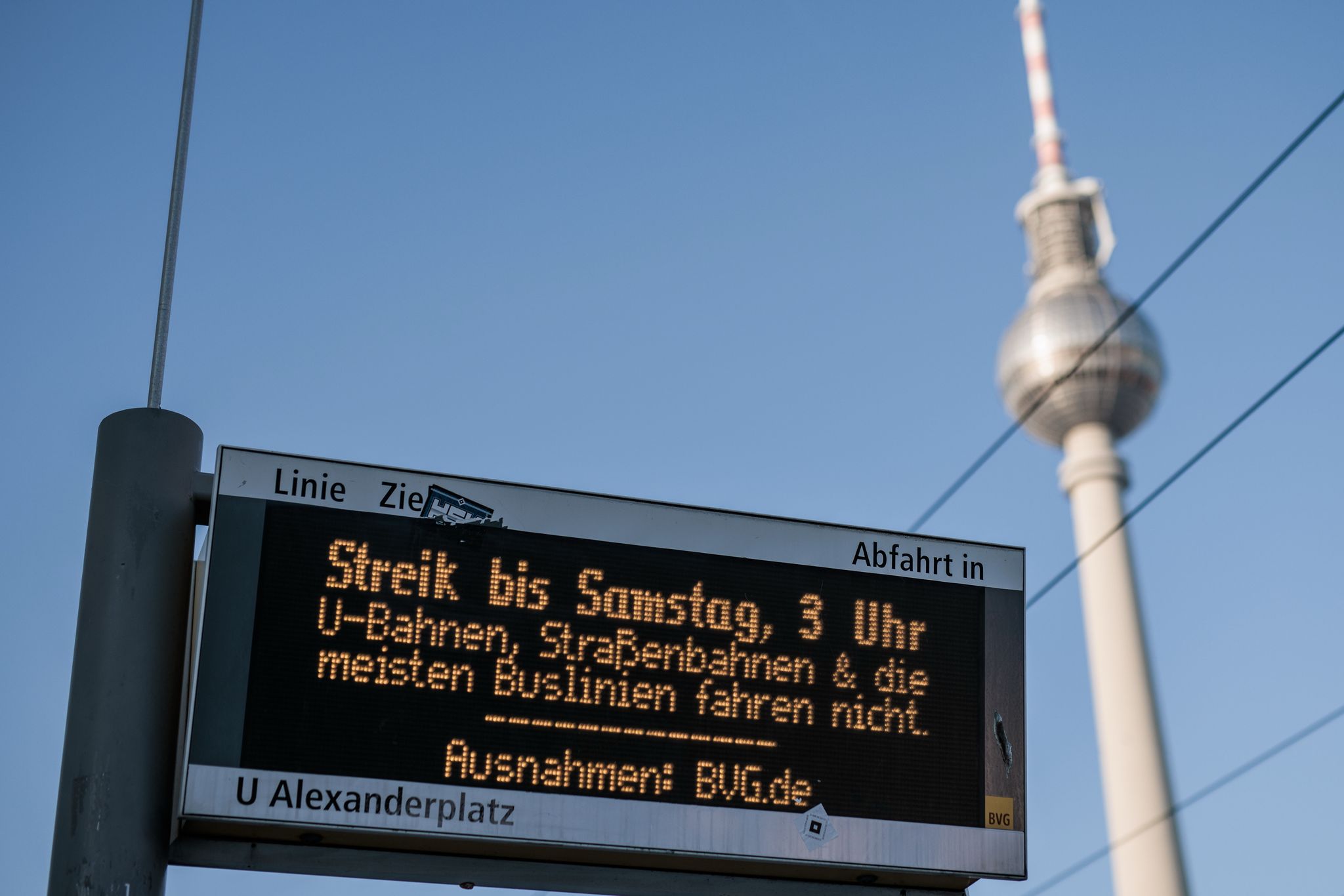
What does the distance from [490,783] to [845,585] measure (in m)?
2.38

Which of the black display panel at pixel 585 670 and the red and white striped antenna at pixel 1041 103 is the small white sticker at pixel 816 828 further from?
the red and white striped antenna at pixel 1041 103

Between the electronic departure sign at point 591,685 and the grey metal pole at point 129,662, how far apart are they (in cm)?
34

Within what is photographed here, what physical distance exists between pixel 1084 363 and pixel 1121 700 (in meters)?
15.4

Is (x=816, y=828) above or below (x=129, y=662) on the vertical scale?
below

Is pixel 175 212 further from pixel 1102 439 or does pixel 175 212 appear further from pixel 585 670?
pixel 1102 439

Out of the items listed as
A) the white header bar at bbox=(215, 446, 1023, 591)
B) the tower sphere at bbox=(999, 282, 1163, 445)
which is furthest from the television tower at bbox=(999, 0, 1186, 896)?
the white header bar at bbox=(215, 446, 1023, 591)

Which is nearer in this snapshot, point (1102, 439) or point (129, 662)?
point (129, 662)

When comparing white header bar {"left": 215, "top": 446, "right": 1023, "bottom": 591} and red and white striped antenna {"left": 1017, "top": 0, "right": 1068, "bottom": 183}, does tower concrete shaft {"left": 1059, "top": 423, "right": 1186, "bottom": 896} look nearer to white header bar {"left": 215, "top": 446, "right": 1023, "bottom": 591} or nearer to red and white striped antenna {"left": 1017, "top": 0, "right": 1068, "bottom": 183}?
red and white striped antenna {"left": 1017, "top": 0, "right": 1068, "bottom": 183}

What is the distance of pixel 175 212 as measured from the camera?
10.1 metres

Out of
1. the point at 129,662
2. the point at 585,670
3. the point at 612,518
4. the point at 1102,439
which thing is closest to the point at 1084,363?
the point at 1102,439

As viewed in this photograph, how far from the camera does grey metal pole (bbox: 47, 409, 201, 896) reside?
8.82 metres

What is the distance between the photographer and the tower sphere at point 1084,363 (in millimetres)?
74688

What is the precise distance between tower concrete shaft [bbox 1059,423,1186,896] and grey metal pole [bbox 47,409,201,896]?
71.2 metres

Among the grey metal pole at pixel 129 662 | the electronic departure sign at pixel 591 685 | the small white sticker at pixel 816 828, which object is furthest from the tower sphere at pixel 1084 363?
the grey metal pole at pixel 129 662
